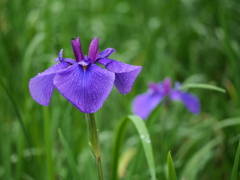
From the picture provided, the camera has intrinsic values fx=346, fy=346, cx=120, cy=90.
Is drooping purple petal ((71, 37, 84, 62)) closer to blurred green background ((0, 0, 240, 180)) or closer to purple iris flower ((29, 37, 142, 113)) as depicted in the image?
purple iris flower ((29, 37, 142, 113))

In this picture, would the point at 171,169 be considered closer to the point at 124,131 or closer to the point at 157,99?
the point at 124,131

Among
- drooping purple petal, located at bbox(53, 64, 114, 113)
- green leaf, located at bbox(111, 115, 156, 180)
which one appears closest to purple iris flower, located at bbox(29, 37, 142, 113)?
drooping purple petal, located at bbox(53, 64, 114, 113)

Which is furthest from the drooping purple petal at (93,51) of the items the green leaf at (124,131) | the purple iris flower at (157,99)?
the purple iris flower at (157,99)

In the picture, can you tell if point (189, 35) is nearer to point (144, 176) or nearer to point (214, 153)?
point (214, 153)

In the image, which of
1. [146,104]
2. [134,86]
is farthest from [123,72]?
[134,86]

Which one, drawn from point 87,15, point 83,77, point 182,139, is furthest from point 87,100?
point 87,15
